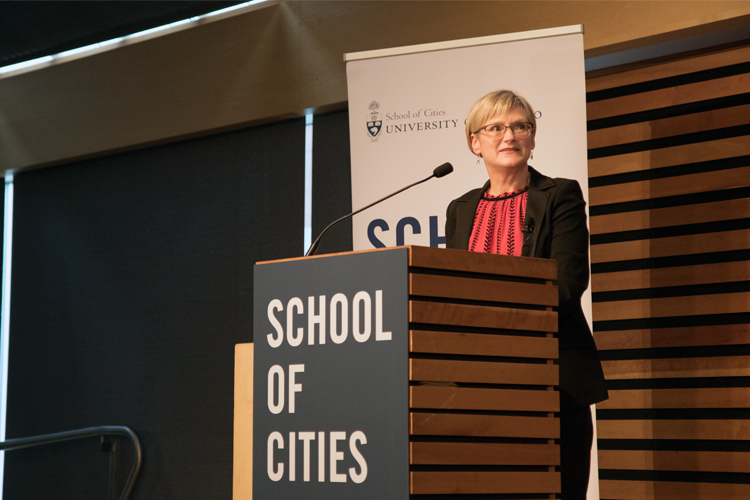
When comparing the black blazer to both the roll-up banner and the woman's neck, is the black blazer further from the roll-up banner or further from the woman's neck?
the roll-up banner

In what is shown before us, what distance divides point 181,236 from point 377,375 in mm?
4074

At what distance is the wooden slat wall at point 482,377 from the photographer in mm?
1776

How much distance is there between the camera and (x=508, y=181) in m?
2.70

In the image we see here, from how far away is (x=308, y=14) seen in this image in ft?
16.7

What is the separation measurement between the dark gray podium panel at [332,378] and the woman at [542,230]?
0.52m

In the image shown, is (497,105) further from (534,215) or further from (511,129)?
(534,215)

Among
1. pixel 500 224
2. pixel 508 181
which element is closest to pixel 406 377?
pixel 500 224

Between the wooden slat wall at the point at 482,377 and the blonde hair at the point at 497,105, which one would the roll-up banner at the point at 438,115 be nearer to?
the blonde hair at the point at 497,105

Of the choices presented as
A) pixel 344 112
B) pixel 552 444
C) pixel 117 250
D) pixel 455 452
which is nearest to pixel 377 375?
pixel 455 452

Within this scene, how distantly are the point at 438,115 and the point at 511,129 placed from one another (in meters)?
1.10

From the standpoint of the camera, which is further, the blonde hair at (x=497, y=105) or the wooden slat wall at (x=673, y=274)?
the wooden slat wall at (x=673, y=274)

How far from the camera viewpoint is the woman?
2105 mm

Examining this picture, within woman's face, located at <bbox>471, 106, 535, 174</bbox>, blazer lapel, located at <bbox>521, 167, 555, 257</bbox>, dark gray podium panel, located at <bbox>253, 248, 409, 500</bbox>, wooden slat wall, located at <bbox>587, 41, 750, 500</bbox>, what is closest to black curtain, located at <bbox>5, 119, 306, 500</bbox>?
wooden slat wall, located at <bbox>587, 41, 750, 500</bbox>

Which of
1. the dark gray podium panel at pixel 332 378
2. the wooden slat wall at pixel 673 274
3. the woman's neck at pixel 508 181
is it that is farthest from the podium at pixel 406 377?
the wooden slat wall at pixel 673 274
